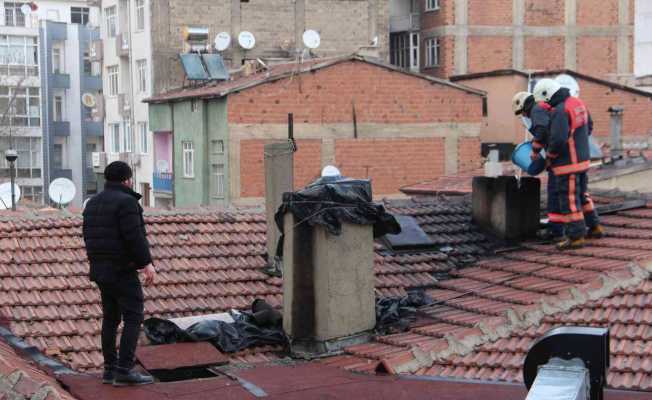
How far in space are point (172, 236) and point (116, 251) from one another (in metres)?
3.80

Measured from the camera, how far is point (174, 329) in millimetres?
8836

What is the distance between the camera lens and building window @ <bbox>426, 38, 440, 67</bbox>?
152 feet

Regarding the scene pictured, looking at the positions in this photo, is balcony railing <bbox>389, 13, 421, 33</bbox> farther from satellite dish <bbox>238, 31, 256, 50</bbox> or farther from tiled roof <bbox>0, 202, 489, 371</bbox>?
tiled roof <bbox>0, 202, 489, 371</bbox>

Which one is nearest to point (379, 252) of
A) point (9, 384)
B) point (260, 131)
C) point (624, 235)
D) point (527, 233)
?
point (527, 233)

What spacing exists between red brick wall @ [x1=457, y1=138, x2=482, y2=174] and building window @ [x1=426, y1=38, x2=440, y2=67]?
36.4 ft

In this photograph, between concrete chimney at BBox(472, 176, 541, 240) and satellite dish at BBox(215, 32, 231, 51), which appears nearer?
concrete chimney at BBox(472, 176, 541, 240)

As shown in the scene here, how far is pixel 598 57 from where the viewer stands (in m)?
47.5

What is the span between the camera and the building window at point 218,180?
33750 mm

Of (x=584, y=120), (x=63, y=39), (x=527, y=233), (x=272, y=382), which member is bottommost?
(x=272, y=382)

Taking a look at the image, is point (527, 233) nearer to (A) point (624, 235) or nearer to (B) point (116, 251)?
(A) point (624, 235)

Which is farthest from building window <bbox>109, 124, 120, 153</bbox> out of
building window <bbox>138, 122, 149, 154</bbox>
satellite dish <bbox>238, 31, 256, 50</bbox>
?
satellite dish <bbox>238, 31, 256, 50</bbox>

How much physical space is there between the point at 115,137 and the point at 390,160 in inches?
728

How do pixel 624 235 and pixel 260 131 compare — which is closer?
pixel 624 235

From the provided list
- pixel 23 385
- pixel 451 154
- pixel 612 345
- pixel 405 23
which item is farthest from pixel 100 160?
pixel 23 385
